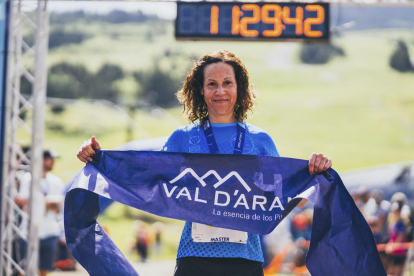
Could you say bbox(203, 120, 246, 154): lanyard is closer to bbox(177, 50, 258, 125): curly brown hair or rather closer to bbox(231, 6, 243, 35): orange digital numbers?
bbox(177, 50, 258, 125): curly brown hair

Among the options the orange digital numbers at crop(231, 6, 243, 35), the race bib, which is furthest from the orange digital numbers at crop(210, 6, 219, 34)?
the race bib

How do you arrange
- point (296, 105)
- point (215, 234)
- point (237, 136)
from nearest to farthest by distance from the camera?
point (215, 234) → point (237, 136) → point (296, 105)

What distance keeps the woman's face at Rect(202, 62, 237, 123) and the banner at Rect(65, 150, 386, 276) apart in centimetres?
21

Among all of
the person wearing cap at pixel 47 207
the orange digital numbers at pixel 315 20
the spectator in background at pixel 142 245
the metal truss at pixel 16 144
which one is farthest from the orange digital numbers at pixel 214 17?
the spectator in background at pixel 142 245

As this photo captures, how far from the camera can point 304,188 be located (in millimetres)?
2654

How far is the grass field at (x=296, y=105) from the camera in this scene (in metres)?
41.7

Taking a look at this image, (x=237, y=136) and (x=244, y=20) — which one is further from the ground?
(x=244, y=20)

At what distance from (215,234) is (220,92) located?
2.30ft

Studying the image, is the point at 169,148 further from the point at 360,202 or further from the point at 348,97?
the point at 348,97

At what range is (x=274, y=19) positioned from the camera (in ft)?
19.4

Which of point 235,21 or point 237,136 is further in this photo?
point 235,21

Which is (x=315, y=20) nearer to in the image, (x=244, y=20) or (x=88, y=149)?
(x=244, y=20)

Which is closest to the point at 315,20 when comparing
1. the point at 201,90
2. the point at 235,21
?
the point at 235,21

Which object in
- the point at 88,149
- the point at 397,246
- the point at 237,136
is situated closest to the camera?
the point at 237,136
